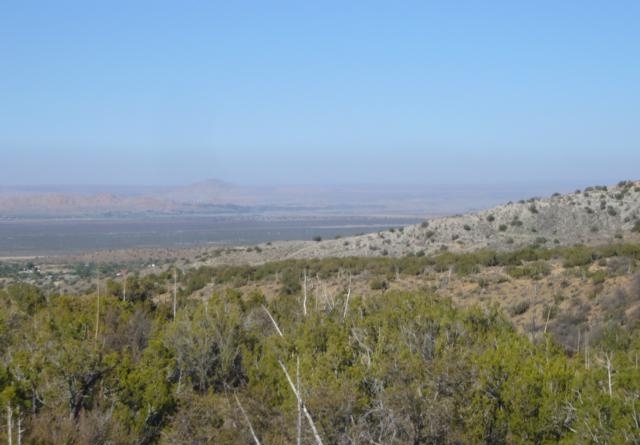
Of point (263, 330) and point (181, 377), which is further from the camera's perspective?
point (263, 330)

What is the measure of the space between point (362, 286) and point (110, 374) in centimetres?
2198

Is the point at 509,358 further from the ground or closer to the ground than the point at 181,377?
further from the ground

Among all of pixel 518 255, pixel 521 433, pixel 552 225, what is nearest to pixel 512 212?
pixel 552 225

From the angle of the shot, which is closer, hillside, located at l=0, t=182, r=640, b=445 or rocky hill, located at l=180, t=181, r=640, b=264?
hillside, located at l=0, t=182, r=640, b=445

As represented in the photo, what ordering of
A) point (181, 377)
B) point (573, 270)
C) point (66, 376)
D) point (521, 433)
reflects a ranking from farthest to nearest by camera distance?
point (573, 270) → point (181, 377) → point (66, 376) → point (521, 433)

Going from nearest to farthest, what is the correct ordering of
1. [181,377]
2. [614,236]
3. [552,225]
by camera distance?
[181,377] < [614,236] < [552,225]

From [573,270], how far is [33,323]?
70.4 feet

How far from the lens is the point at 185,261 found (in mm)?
66812

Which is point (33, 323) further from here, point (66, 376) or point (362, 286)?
point (362, 286)

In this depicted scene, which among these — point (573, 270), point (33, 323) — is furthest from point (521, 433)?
point (573, 270)

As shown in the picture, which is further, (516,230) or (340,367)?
(516,230)

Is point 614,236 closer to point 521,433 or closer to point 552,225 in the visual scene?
point 552,225

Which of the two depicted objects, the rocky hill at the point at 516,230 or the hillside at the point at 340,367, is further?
the rocky hill at the point at 516,230

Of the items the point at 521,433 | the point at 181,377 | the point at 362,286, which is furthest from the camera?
the point at 362,286
